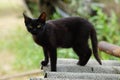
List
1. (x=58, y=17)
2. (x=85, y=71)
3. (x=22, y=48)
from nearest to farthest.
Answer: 1. (x=85, y=71)
2. (x=58, y=17)
3. (x=22, y=48)

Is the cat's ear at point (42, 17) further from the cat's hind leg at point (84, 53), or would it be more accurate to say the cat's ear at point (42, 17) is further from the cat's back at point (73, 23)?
the cat's hind leg at point (84, 53)

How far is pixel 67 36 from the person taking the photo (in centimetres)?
429

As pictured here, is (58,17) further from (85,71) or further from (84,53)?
(85,71)

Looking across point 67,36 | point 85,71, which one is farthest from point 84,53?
point 85,71

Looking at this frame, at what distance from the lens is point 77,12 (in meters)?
8.36

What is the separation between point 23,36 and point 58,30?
6061mm

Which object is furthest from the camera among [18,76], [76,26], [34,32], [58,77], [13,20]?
[13,20]

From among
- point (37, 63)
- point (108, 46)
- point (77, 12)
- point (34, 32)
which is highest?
point (34, 32)

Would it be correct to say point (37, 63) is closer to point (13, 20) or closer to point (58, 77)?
point (58, 77)

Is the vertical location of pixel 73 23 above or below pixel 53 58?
above

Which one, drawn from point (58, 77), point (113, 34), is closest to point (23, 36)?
point (113, 34)

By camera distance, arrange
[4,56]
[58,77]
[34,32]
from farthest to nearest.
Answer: [4,56] → [34,32] → [58,77]

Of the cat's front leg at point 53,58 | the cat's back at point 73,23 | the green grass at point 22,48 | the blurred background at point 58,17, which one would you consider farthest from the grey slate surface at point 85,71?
the green grass at point 22,48

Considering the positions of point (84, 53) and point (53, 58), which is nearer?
point (53, 58)
